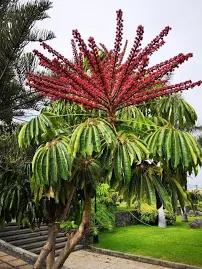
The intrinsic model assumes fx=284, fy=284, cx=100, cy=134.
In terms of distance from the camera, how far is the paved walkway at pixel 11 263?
249 inches

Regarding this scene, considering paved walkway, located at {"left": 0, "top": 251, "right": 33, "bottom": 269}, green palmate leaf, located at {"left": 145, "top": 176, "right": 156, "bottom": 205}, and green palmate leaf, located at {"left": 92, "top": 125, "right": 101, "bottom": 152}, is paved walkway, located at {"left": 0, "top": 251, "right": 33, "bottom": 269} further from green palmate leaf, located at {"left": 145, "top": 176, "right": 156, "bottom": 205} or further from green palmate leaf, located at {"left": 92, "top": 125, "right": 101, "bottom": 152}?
green palmate leaf, located at {"left": 92, "top": 125, "right": 101, "bottom": 152}

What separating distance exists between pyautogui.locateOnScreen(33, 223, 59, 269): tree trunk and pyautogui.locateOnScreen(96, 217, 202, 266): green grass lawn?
16.9ft

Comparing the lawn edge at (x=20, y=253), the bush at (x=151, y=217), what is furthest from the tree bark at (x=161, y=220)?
the lawn edge at (x=20, y=253)

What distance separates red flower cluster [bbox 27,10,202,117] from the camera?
1.80m

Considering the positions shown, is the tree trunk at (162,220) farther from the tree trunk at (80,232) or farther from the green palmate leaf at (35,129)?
the green palmate leaf at (35,129)

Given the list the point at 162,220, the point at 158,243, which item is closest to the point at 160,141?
the point at 158,243

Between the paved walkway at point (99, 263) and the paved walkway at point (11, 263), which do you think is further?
the paved walkway at point (99, 263)

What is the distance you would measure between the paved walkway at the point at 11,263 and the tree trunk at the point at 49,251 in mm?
3260

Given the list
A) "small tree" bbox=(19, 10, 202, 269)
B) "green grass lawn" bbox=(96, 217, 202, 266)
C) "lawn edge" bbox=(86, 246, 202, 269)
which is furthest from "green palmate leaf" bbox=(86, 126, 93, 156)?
"green grass lawn" bbox=(96, 217, 202, 266)

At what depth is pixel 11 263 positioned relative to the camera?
259 inches

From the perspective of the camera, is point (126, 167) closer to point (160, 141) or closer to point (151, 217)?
point (160, 141)

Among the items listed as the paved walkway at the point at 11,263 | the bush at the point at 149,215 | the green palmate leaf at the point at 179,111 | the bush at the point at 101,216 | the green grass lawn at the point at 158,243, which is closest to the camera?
the green palmate leaf at the point at 179,111

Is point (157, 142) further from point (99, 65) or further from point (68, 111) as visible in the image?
point (68, 111)

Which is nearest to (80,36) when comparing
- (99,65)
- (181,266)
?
(99,65)
